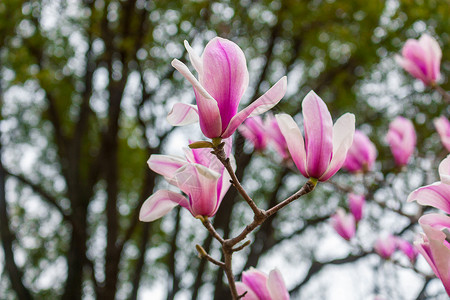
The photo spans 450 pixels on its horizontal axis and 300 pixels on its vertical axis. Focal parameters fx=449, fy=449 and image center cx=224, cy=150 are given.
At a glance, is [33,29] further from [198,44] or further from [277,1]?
[277,1]

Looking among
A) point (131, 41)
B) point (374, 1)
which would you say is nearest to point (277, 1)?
point (374, 1)

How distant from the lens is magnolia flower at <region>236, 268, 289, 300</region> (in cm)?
79

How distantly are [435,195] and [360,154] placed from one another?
3.56 feet

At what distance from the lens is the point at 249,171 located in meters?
6.00

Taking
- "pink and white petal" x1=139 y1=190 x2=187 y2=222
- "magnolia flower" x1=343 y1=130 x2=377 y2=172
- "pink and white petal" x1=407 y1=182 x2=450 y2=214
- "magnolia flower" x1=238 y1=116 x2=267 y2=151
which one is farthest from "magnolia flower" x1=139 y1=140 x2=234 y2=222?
"magnolia flower" x1=343 y1=130 x2=377 y2=172

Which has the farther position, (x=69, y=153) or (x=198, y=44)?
(x=69, y=153)

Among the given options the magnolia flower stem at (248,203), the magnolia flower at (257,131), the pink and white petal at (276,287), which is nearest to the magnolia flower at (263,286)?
the pink and white petal at (276,287)

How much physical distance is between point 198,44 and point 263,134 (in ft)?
7.50

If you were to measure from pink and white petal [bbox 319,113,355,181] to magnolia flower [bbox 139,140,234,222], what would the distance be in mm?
156

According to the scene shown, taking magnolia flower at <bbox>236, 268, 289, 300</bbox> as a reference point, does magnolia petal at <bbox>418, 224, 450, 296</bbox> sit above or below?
above

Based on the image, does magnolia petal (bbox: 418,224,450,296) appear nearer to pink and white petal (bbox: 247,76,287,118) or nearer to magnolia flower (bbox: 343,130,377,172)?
pink and white petal (bbox: 247,76,287,118)

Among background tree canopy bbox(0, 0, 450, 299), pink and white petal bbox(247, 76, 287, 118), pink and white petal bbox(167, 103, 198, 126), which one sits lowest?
background tree canopy bbox(0, 0, 450, 299)

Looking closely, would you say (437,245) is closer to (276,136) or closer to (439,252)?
(439,252)

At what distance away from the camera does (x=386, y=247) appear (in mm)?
1796
